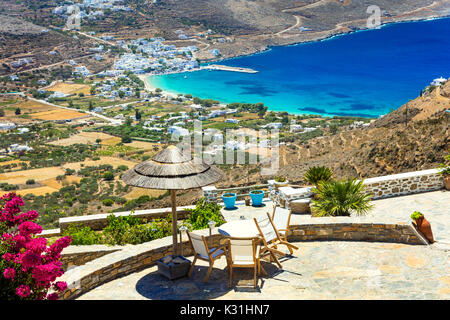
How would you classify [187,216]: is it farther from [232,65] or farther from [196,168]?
[232,65]

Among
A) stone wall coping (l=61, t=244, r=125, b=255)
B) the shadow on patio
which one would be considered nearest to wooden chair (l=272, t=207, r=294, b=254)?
the shadow on patio

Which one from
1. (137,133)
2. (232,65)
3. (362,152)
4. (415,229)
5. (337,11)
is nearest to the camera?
(415,229)

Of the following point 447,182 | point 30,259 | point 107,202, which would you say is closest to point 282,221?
point 30,259

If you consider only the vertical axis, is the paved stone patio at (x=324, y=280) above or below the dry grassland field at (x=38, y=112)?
below

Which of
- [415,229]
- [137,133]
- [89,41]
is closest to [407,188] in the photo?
[415,229]

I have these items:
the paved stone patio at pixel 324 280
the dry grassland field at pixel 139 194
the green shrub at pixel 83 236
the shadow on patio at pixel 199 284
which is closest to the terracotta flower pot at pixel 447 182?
the paved stone patio at pixel 324 280

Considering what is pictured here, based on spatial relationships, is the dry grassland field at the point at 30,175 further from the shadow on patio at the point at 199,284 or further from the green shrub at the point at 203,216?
the shadow on patio at the point at 199,284

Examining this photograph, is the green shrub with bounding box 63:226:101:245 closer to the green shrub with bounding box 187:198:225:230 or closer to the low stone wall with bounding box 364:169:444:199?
the green shrub with bounding box 187:198:225:230
